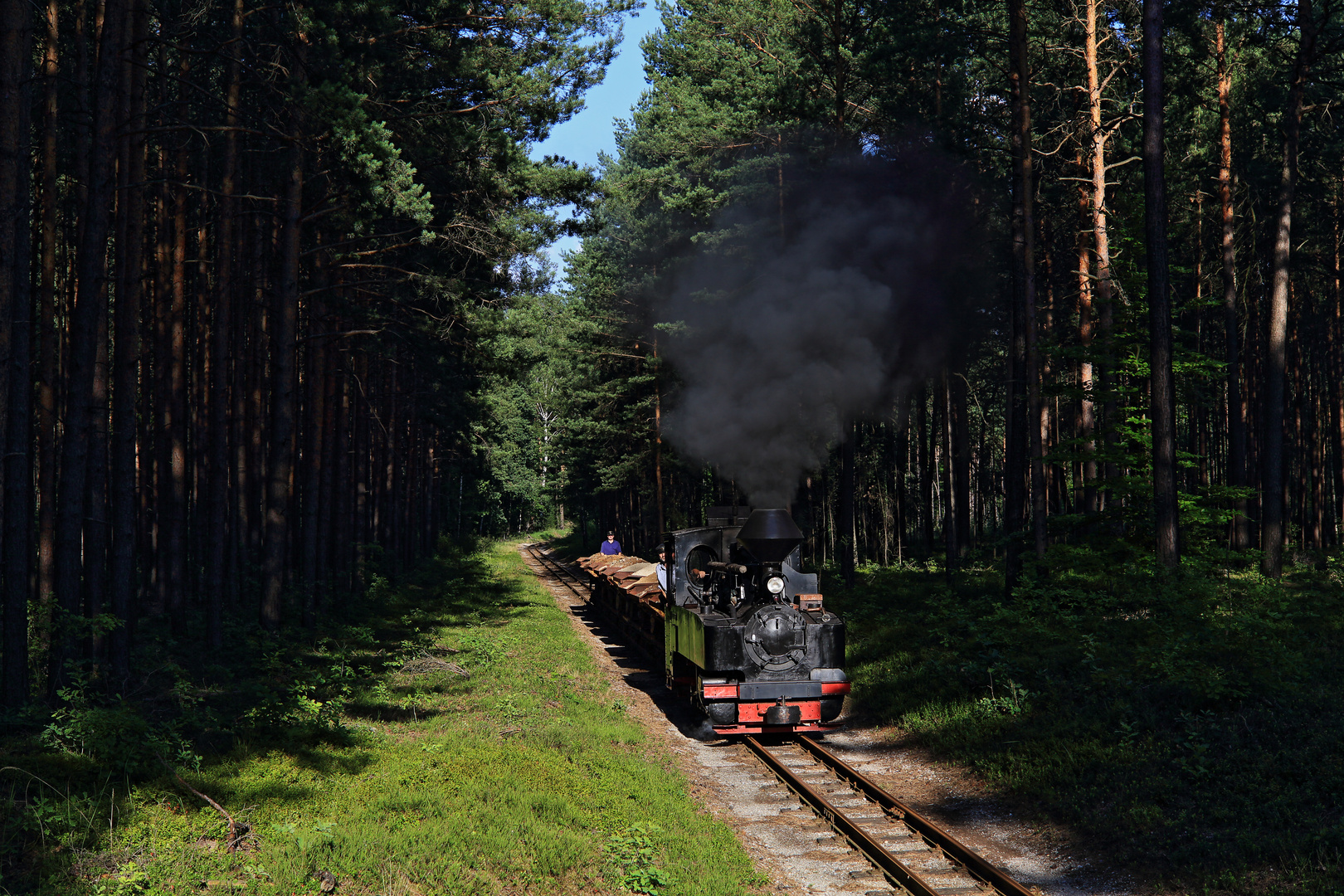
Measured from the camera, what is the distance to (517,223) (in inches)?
758

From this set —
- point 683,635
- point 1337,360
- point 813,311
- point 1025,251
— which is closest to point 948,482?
point 813,311

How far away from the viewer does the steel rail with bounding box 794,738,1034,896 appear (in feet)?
23.7

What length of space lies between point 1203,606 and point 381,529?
Answer: 99.1ft

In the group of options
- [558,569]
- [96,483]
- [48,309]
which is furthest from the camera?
[558,569]

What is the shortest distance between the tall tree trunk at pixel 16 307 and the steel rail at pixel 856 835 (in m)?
8.88

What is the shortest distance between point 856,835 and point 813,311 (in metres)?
12.9

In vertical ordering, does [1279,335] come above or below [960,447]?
above

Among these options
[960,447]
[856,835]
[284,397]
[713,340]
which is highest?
[713,340]

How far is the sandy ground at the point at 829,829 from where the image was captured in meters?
7.63

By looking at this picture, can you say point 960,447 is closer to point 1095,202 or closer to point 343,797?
point 1095,202

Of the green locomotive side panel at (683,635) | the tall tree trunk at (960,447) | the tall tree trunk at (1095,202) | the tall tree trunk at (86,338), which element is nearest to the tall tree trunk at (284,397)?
the tall tree trunk at (86,338)

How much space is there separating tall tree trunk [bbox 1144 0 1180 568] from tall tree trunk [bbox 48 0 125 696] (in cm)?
1523

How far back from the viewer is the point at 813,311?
19391mm

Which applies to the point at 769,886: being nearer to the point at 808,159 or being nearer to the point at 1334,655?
the point at 1334,655
